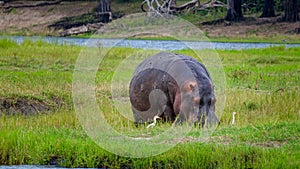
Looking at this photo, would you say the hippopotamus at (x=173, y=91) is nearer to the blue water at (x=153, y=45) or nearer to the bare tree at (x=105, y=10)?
the blue water at (x=153, y=45)

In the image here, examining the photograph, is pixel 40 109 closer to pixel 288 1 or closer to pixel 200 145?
pixel 200 145

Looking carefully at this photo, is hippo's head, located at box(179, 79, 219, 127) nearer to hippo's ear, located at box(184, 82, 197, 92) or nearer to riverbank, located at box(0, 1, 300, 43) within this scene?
hippo's ear, located at box(184, 82, 197, 92)

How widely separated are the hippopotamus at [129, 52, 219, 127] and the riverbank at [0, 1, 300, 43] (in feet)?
67.6

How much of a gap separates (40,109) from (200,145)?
4253 millimetres

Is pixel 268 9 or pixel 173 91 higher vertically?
pixel 173 91

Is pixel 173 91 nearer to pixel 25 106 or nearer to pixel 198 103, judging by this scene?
pixel 198 103

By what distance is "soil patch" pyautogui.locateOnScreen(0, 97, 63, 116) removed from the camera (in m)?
11.0

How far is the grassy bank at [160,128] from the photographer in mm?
7457

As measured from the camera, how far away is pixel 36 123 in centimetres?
947

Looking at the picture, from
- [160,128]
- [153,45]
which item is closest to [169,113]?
[160,128]

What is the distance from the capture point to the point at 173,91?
8.83m

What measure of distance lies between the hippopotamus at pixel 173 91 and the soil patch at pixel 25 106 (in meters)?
2.18

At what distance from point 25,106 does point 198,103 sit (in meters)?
3.78

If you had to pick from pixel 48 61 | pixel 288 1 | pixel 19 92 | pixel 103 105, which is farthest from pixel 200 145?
pixel 288 1
